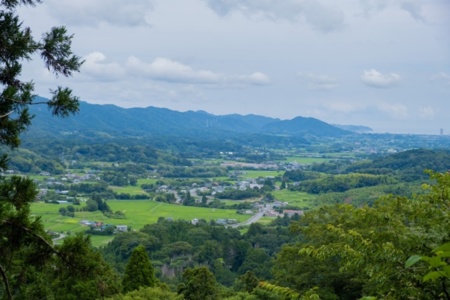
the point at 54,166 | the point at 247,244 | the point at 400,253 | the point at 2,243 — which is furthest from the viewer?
the point at 54,166

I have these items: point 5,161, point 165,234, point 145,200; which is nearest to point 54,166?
point 145,200

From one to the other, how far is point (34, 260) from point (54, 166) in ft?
252

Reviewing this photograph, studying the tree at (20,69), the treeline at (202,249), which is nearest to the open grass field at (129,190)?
the treeline at (202,249)

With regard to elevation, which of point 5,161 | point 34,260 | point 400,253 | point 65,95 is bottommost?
point 34,260

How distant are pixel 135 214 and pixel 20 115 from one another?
43520 mm

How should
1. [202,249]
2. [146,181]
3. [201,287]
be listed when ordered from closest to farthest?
[201,287]
[202,249]
[146,181]

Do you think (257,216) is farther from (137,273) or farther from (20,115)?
(20,115)

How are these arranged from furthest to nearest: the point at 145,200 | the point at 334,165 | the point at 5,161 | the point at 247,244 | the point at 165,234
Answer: the point at 334,165 < the point at 145,200 < the point at 165,234 < the point at 247,244 < the point at 5,161

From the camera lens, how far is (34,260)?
14.6 feet

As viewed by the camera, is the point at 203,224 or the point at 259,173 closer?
the point at 203,224

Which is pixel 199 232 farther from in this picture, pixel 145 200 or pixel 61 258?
pixel 61 258

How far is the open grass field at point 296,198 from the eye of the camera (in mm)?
52922

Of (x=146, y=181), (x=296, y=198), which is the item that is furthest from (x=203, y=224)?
(x=146, y=181)

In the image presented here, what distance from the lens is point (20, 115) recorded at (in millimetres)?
4820
